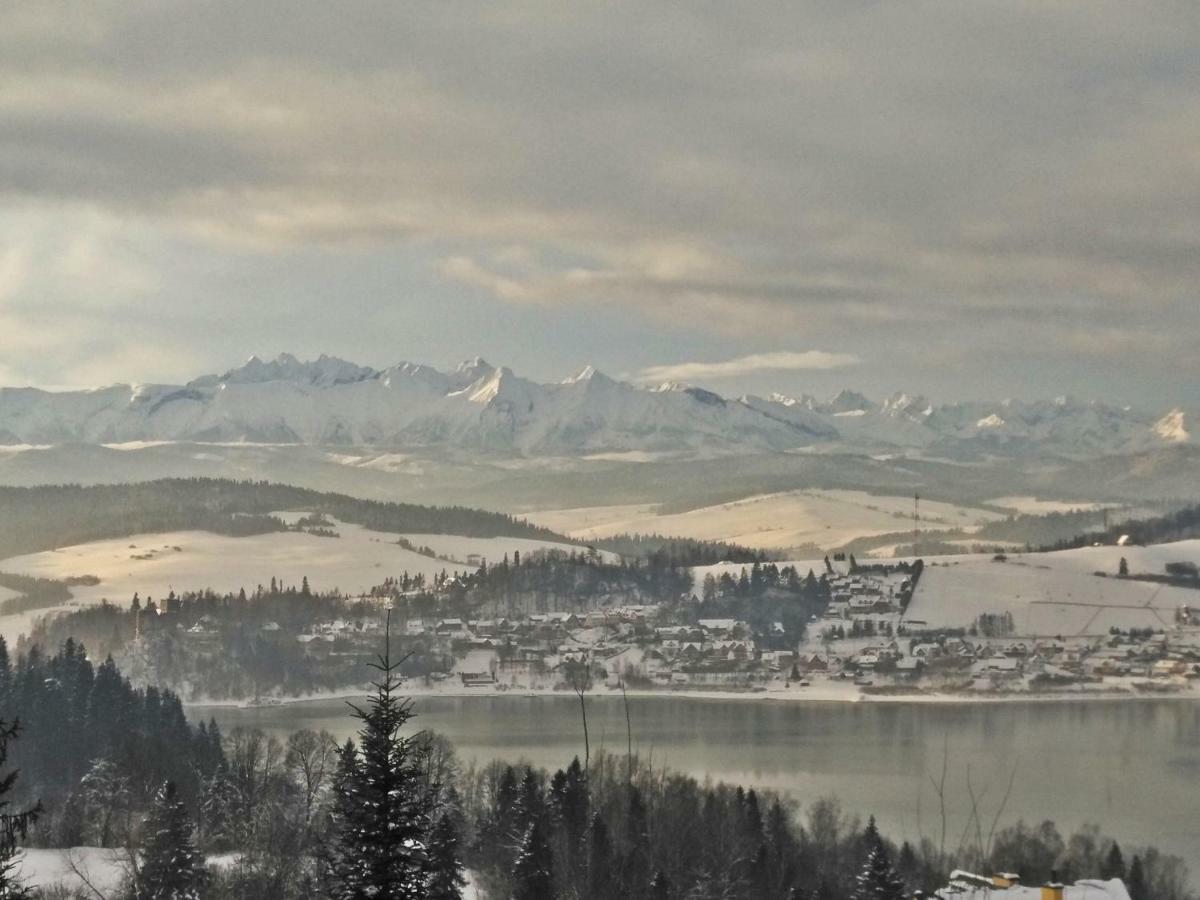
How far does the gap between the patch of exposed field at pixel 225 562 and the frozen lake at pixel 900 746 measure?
24.8 metres

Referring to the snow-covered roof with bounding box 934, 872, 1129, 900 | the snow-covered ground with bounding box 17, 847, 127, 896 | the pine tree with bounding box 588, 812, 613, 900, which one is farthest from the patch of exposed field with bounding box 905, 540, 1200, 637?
the snow-covered ground with bounding box 17, 847, 127, 896

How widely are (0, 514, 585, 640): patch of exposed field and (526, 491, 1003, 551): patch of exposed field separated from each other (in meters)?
30.4

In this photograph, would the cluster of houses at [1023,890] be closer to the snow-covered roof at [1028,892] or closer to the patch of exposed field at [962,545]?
the snow-covered roof at [1028,892]

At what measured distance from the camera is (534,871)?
17844mm

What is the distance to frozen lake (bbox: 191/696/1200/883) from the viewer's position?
2891 cm

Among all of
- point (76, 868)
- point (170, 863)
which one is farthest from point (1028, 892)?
point (76, 868)

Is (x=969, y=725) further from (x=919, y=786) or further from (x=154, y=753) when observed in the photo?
(x=154, y=753)

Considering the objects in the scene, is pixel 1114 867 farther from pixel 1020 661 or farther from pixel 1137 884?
pixel 1020 661

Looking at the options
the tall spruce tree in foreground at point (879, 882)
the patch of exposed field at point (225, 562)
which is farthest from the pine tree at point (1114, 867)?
the patch of exposed field at point (225, 562)

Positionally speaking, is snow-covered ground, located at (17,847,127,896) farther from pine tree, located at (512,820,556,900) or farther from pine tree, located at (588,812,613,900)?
pine tree, located at (588,812,613,900)

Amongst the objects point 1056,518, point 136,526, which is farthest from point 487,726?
point 1056,518

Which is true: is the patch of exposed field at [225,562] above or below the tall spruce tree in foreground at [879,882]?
above

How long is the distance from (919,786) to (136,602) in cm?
4489

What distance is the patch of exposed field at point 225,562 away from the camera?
7881 cm
